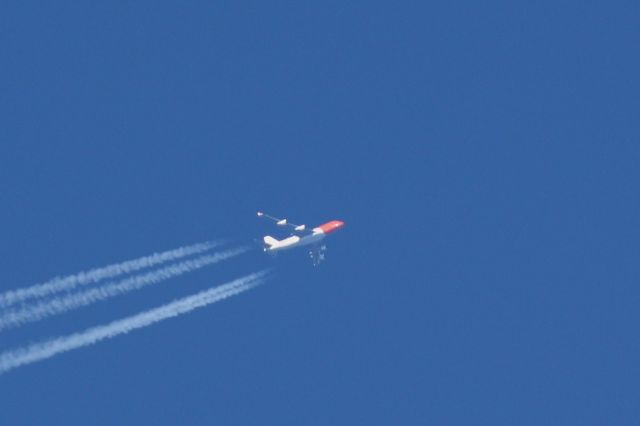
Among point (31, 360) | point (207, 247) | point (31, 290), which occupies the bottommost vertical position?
point (31, 360)

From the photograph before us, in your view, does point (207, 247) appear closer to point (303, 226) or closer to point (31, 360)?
point (303, 226)

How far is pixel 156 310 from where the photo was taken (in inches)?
7377

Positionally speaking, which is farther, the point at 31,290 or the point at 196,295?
the point at 196,295

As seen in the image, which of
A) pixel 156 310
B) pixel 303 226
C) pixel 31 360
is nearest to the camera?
pixel 31 360

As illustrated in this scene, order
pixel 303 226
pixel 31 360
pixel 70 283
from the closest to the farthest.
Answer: pixel 31 360 < pixel 70 283 < pixel 303 226

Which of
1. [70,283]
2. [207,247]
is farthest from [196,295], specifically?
[70,283]

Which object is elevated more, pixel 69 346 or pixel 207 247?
pixel 207 247

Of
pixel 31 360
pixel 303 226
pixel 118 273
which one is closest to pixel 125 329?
pixel 118 273

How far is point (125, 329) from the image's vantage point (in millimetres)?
179250

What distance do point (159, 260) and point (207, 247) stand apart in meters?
8.86

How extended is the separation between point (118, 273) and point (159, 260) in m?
7.85

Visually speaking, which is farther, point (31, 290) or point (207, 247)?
point (207, 247)

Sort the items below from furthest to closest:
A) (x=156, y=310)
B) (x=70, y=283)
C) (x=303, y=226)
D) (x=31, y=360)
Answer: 1. (x=303, y=226)
2. (x=156, y=310)
3. (x=70, y=283)
4. (x=31, y=360)

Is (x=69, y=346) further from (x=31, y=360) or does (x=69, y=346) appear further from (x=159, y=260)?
(x=159, y=260)
